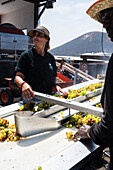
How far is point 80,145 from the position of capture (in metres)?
1.46

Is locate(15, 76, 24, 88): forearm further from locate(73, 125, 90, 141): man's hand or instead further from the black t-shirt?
locate(73, 125, 90, 141): man's hand

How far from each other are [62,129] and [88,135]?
18.9 inches

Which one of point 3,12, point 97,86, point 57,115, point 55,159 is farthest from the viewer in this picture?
point 3,12

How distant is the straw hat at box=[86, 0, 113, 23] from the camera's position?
1.18 metres

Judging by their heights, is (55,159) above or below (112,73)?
Answer: below

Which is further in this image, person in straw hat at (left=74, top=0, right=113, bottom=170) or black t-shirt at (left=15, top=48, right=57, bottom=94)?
black t-shirt at (left=15, top=48, right=57, bottom=94)

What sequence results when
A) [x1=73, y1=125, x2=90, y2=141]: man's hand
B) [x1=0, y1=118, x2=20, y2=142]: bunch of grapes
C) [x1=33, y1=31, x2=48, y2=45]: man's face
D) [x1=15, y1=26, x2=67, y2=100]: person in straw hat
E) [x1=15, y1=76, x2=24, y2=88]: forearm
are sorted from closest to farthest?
1. [x1=73, y1=125, x2=90, y2=141]: man's hand
2. [x1=0, y1=118, x2=20, y2=142]: bunch of grapes
3. [x1=15, y1=76, x2=24, y2=88]: forearm
4. [x1=15, y1=26, x2=67, y2=100]: person in straw hat
5. [x1=33, y1=31, x2=48, y2=45]: man's face


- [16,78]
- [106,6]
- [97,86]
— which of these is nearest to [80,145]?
[106,6]

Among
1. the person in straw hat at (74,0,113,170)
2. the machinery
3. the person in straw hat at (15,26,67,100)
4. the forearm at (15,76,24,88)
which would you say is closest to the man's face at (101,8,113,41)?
the person in straw hat at (74,0,113,170)

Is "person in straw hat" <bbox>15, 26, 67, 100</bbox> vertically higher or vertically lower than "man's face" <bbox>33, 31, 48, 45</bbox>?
lower

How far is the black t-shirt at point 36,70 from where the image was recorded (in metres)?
2.85

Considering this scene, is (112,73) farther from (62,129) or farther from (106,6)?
(62,129)

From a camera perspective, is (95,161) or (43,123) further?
(43,123)

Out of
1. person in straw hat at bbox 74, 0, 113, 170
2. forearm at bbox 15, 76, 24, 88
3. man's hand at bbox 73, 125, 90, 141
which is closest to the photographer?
person in straw hat at bbox 74, 0, 113, 170
